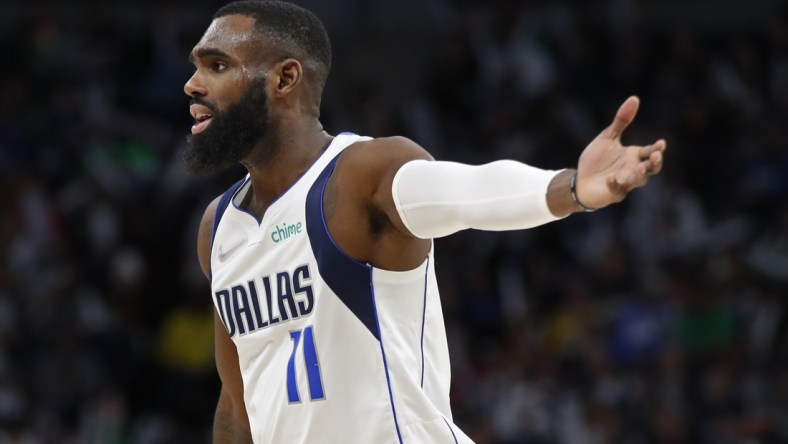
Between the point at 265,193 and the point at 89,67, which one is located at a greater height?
the point at 89,67

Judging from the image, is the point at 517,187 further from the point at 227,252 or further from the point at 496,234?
the point at 496,234

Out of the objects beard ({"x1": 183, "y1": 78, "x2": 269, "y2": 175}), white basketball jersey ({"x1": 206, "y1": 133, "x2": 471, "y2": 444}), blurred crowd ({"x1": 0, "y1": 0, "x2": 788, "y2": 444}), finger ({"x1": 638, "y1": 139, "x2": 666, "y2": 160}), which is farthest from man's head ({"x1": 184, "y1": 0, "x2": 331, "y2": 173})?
blurred crowd ({"x1": 0, "y1": 0, "x2": 788, "y2": 444})

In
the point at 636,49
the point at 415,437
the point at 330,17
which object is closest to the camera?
the point at 415,437

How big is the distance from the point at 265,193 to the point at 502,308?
770 cm

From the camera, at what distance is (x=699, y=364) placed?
1117 centimetres

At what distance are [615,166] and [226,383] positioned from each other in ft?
6.49

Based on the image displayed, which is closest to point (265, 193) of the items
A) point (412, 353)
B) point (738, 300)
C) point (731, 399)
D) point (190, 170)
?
point (190, 170)

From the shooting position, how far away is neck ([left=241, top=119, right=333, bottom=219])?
15.0 feet

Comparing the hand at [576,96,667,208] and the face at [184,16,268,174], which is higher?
the face at [184,16,268,174]

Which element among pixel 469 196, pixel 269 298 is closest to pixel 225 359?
pixel 269 298

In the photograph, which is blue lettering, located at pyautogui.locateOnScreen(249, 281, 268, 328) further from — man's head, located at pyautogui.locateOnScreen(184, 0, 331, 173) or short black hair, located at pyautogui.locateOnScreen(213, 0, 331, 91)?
short black hair, located at pyautogui.locateOnScreen(213, 0, 331, 91)

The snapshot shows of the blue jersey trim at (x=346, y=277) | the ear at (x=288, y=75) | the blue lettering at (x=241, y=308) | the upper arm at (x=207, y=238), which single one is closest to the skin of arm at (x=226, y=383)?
the upper arm at (x=207, y=238)

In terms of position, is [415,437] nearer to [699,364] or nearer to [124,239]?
[699,364]

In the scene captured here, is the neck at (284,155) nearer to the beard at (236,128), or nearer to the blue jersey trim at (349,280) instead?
the beard at (236,128)
